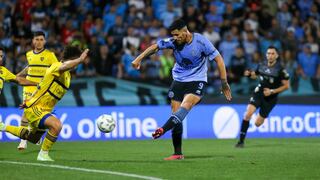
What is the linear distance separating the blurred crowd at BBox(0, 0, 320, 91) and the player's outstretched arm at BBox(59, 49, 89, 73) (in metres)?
8.37

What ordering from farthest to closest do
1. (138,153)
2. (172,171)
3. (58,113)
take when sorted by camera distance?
(58,113) → (138,153) → (172,171)

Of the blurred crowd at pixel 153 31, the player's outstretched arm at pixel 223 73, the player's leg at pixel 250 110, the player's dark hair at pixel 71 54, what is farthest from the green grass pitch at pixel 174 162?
the blurred crowd at pixel 153 31

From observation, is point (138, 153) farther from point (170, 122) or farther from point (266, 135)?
point (266, 135)

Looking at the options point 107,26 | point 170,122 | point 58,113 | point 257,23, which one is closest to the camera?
point 170,122

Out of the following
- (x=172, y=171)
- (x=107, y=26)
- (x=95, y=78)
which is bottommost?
(x=172, y=171)

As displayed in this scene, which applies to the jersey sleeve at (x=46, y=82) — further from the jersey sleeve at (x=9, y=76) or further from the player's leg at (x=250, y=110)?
the player's leg at (x=250, y=110)

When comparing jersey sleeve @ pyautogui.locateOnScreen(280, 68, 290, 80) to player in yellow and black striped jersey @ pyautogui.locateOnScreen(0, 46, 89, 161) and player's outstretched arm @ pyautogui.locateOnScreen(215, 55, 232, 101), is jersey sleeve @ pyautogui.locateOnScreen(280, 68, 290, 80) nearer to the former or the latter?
player's outstretched arm @ pyautogui.locateOnScreen(215, 55, 232, 101)

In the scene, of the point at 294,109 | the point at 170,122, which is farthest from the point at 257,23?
the point at 170,122

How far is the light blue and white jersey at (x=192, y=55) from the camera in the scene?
12352 mm

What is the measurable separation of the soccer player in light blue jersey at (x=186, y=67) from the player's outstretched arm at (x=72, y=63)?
1.15 m

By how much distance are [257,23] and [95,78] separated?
694 cm

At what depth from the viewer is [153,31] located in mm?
22656

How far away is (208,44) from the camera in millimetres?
A: 12352

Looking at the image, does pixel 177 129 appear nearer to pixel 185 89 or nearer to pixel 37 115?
pixel 185 89
